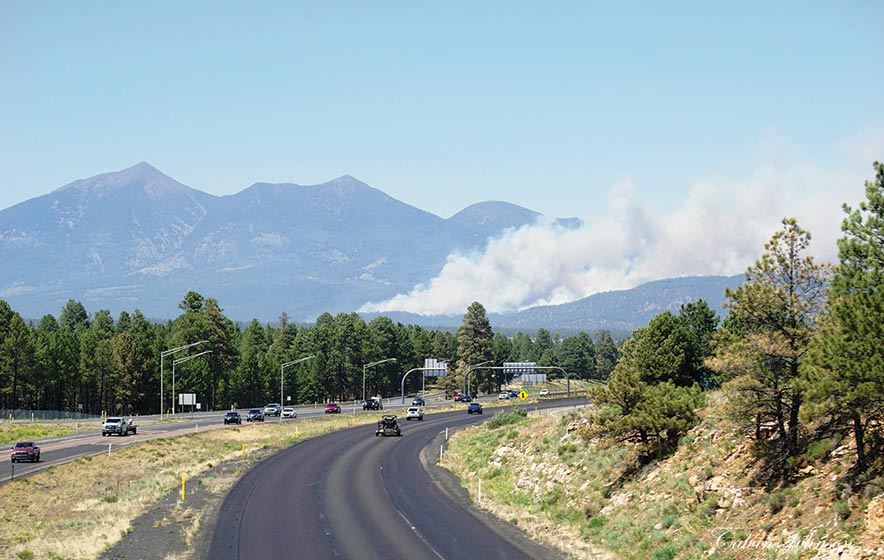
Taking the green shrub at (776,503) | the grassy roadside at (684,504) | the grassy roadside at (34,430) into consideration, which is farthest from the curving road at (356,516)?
the grassy roadside at (34,430)

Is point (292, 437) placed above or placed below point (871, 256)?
below

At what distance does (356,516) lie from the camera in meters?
43.1

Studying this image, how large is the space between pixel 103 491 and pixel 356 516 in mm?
19223

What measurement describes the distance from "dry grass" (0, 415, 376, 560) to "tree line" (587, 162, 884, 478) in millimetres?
22224

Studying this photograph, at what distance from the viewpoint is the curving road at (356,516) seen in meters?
34.5

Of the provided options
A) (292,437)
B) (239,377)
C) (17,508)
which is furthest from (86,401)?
(17,508)

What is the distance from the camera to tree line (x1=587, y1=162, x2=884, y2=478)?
25578mm

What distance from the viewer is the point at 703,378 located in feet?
202

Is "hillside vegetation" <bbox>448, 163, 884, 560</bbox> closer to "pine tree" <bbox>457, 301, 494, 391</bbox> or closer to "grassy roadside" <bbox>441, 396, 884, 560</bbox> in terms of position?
"grassy roadside" <bbox>441, 396, 884, 560</bbox>

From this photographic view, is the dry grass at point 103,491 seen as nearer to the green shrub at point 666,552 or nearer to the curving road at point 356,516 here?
the curving road at point 356,516

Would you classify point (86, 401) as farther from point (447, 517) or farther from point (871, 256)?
point (871, 256)

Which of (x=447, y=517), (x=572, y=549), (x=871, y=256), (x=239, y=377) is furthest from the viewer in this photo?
(x=239, y=377)

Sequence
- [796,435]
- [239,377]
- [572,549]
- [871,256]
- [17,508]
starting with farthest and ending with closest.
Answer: [239,377] → [17,508] → [572,549] → [796,435] → [871,256]

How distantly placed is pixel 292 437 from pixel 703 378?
150ft
